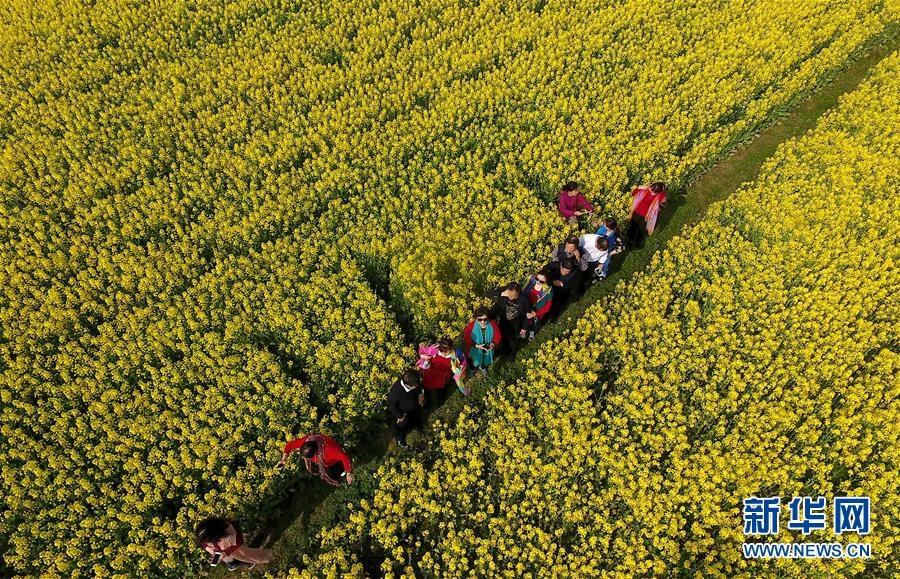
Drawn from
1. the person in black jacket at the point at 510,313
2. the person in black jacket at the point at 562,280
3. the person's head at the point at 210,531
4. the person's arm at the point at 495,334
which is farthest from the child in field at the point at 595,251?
the person's head at the point at 210,531

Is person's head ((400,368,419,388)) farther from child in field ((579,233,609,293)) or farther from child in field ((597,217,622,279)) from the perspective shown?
child in field ((597,217,622,279))

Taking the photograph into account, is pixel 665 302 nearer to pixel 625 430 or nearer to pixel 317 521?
pixel 625 430

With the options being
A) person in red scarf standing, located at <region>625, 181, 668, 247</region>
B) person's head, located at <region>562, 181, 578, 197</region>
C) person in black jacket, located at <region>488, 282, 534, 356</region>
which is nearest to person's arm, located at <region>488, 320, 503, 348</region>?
person in black jacket, located at <region>488, 282, 534, 356</region>

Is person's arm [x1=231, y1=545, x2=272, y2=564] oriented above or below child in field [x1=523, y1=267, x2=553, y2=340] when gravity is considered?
below

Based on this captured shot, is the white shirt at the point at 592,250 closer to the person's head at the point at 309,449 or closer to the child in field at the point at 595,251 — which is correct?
the child in field at the point at 595,251

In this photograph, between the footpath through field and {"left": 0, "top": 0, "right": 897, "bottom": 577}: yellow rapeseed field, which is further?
the footpath through field

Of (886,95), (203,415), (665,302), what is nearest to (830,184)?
(886,95)
